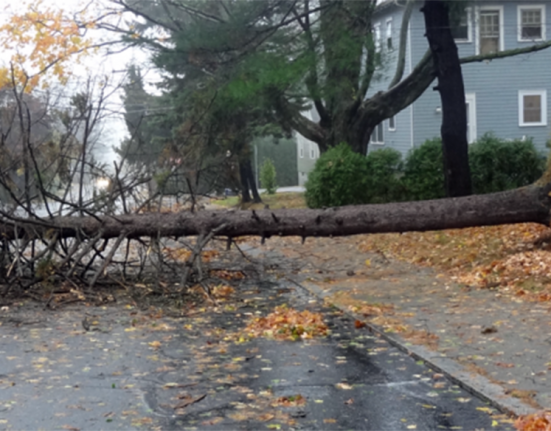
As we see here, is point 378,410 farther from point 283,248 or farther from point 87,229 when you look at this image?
point 283,248

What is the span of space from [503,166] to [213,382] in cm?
1434

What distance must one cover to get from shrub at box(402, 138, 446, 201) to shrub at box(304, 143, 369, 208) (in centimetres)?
106

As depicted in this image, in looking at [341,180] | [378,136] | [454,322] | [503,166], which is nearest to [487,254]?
[454,322]

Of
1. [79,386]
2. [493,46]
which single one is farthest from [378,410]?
[493,46]

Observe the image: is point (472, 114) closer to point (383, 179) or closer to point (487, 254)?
point (383, 179)

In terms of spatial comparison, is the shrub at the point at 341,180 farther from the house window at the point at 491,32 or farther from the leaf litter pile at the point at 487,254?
the house window at the point at 491,32

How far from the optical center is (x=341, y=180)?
19.1 m

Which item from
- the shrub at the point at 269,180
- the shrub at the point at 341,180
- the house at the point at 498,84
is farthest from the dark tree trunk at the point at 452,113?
the shrub at the point at 269,180

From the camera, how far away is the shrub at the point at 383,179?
63.3 ft

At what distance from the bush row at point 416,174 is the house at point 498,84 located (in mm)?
10003

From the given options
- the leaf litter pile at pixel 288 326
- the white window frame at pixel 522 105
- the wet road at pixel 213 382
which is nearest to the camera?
the wet road at pixel 213 382

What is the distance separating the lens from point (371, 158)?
1959 cm

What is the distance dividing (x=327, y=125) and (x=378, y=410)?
56.8 ft

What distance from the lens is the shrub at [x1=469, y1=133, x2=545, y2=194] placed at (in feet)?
63.1
